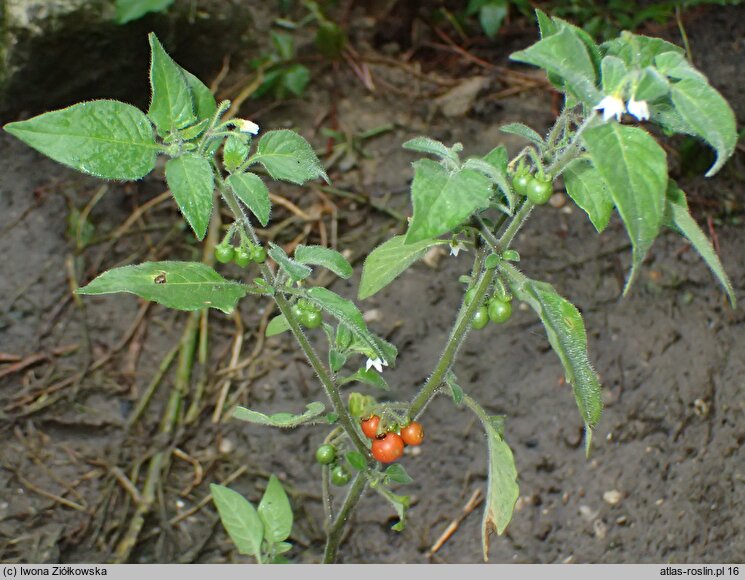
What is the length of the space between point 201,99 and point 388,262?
468 mm

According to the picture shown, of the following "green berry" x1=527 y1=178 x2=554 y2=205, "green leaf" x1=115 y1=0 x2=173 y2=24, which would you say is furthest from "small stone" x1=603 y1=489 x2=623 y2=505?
"green leaf" x1=115 y1=0 x2=173 y2=24

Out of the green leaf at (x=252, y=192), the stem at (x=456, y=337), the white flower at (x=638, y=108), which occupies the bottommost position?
the stem at (x=456, y=337)

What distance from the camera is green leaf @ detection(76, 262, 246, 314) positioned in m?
1.24

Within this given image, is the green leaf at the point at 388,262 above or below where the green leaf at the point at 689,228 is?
below

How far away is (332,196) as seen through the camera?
2.75m

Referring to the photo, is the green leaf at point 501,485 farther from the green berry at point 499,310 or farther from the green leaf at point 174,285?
the green leaf at point 174,285

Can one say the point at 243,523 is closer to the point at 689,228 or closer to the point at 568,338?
the point at 568,338

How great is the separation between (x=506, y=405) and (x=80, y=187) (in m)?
1.69

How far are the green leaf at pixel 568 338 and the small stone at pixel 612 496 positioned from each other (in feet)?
3.09

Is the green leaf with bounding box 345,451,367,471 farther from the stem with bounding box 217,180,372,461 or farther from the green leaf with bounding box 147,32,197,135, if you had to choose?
the green leaf with bounding box 147,32,197,135

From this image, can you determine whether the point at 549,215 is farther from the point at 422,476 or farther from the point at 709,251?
the point at 709,251

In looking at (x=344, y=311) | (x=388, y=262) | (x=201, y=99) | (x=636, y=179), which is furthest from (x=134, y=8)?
(x=636, y=179)

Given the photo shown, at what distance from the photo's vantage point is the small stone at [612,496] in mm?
2157

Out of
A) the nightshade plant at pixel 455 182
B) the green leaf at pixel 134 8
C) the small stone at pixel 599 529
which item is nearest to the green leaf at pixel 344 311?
the nightshade plant at pixel 455 182
